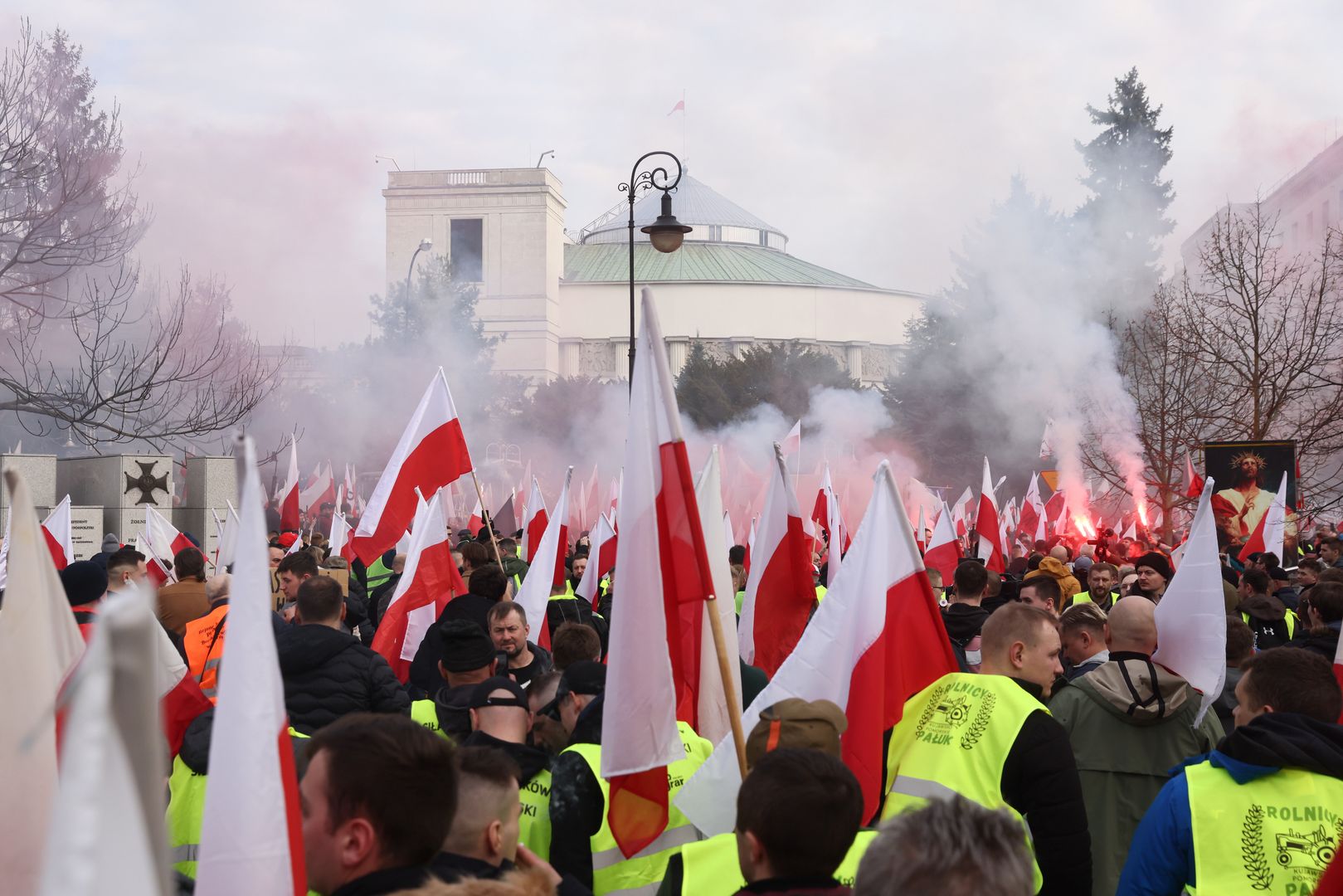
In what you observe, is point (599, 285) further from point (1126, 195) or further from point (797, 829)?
point (797, 829)

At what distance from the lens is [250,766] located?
2.33m

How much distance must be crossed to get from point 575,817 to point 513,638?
190cm

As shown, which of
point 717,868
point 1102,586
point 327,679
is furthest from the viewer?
point 1102,586

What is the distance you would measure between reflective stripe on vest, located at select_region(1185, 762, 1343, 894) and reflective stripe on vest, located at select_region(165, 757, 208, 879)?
2873 mm

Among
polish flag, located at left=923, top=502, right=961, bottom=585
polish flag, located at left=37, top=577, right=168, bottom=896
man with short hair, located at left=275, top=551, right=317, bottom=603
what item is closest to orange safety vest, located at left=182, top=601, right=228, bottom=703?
man with short hair, located at left=275, top=551, right=317, bottom=603

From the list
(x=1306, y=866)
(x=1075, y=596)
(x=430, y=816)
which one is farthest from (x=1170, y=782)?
(x=1075, y=596)

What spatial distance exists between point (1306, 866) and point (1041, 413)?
46.9 meters

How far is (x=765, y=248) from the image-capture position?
360 feet

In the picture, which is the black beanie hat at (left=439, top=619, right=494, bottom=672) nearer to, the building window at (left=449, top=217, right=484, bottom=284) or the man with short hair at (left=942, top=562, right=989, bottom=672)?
the man with short hair at (left=942, top=562, right=989, bottom=672)

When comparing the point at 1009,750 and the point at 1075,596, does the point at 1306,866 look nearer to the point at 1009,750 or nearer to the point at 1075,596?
the point at 1009,750

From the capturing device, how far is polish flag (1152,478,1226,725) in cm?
532

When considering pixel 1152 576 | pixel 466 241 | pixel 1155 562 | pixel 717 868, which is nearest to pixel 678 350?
pixel 466 241

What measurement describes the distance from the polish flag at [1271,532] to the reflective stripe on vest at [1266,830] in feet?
38.3

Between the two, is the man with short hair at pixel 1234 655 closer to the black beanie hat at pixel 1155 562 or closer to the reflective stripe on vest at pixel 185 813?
the black beanie hat at pixel 1155 562
